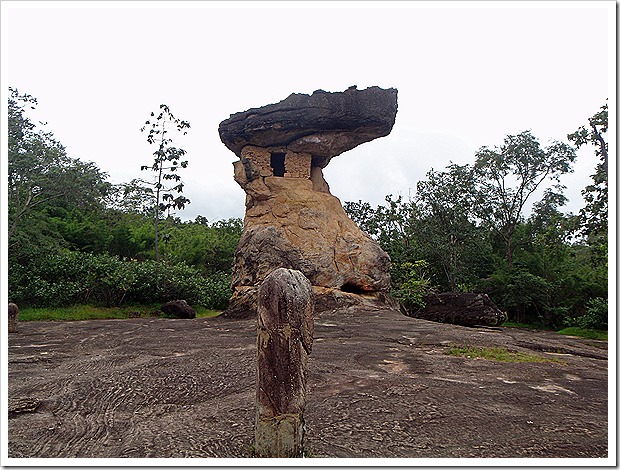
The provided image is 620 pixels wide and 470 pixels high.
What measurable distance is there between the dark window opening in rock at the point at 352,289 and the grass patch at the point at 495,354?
636cm

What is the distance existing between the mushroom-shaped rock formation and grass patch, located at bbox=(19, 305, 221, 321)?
15.9 ft

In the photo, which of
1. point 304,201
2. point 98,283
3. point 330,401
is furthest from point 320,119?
point 330,401

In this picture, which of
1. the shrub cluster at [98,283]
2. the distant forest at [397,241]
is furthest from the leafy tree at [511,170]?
the shrub cluster at [98,283]

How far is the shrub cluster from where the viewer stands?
53.0 ft

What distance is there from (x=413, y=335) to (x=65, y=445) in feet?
22.7

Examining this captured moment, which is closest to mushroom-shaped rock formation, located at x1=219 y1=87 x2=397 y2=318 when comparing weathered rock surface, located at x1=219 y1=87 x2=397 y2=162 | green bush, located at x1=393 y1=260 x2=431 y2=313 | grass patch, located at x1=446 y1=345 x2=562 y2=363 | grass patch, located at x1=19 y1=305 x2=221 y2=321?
weathered rock surface, located at x1=219 y1=87 x2=397 y2=162

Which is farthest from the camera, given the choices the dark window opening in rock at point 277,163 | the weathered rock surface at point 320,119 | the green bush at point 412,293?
the green bush at point 412,293

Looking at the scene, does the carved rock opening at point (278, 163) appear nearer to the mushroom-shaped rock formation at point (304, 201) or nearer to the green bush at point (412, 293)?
the mushroom-shaped rock formation at point (304, 201)

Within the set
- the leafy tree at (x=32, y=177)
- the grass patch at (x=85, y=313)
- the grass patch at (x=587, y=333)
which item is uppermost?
the leafy tree at (x=32, y=177)

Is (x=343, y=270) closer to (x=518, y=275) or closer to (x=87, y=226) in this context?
(x=518, y=275)

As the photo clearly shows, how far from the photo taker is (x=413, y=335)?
9.60 meters

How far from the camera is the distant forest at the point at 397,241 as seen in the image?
16359 mm

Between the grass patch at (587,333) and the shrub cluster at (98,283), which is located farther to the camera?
the shrub cluster at (98,283)

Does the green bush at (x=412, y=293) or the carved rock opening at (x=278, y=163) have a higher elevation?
the carved rock opening at (x=278, y=163)
